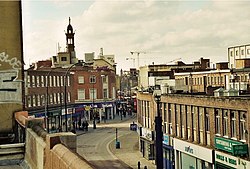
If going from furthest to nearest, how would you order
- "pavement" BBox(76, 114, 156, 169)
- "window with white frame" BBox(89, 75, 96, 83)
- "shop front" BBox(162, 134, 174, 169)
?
1. "window with white frame" BBox(89, 75, 96, 83)
2. "pavement" BBox(76, 114, 156, 169)
3. "shop front" BBox(162, 134, 174, 169)

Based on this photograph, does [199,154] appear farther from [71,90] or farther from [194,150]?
[71,90]

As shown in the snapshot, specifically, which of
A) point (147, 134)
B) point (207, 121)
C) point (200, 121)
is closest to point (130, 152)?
point (147, 134)

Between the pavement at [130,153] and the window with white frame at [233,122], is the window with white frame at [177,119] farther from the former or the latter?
the window with white frame at [233,122]

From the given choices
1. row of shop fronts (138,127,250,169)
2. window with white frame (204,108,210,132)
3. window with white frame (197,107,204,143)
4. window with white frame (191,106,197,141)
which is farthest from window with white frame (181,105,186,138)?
window with white frame (204,108,210,132)

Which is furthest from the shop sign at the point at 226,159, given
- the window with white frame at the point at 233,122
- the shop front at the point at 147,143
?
the shop front at the point at 147,143

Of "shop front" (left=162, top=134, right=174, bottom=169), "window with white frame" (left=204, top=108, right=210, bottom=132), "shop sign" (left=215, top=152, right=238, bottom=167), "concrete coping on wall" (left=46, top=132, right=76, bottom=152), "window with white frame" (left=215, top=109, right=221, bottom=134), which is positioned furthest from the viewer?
"shop front" (left=162, top=134, right=174, bottom=169)

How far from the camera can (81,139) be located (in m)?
57.2

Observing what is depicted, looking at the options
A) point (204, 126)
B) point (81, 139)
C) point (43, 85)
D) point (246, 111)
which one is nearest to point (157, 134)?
point (246, 111)

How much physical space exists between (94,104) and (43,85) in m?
22.0

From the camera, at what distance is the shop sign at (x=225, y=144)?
82.4ft

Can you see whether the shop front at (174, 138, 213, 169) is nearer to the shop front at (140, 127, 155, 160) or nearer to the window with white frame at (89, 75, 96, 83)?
the shop front at (140, 127, 155, 160)

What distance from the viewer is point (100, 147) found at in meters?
50.2

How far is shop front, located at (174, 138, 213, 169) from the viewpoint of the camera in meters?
28.6

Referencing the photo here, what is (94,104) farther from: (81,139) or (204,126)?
(204,126)
